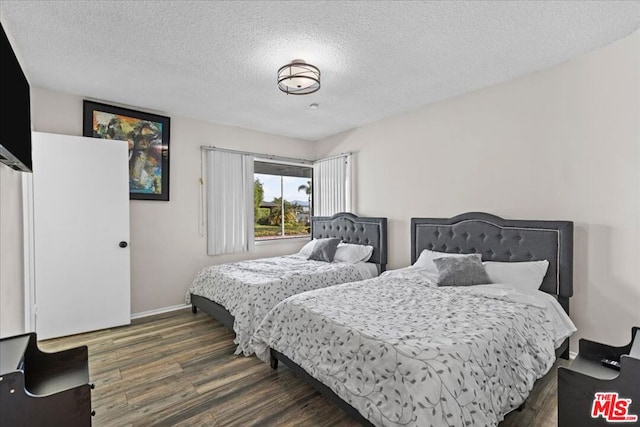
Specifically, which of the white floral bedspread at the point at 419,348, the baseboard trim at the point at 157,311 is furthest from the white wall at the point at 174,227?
the white floral bedspread at the point at 419,348

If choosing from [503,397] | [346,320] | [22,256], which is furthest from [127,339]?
[503,397]

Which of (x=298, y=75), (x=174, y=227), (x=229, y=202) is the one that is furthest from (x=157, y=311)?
(x=298, y=75)

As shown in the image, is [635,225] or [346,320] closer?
[346,320]

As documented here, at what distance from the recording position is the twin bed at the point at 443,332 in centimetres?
144

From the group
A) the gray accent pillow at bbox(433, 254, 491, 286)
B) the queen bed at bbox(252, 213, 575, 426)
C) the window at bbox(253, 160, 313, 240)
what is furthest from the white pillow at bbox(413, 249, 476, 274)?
the window at bbox(253, 160, 313, 240)

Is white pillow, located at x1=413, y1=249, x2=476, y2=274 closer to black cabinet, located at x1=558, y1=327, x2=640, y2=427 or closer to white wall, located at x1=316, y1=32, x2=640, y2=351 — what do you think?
white wall, located at x1=316, y1=32, x2=640, y2=351

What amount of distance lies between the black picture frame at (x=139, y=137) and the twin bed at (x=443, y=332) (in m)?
2.35

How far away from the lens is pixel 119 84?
3053 mm

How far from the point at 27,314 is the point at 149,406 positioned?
192cm

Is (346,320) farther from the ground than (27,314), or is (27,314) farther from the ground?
(346,320)

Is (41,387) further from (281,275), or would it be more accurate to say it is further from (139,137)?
(139,137)

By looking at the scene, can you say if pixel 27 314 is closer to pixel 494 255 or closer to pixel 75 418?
pixel 75 418

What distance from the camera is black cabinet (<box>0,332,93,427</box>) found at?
1.19m

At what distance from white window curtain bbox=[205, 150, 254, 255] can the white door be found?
3.53 ft
